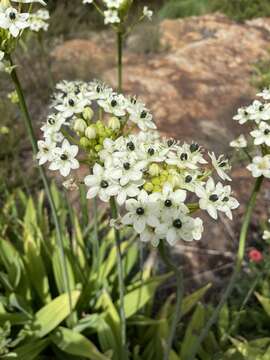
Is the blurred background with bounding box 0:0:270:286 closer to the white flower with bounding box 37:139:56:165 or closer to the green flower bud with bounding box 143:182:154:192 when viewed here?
the white flower with bounding box 37:139:56:165

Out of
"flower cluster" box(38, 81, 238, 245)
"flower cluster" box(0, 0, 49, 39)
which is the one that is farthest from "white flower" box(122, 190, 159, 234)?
"flower cluster" box(0, 0, 49, 39)

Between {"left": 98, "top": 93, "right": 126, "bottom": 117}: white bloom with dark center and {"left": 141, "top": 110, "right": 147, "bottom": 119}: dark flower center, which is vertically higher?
{"left": 98, "top": 93, "right": 126, "bottom": 117}: white bloom with dark center

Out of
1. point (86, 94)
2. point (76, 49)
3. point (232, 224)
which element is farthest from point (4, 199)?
point (76, 49)

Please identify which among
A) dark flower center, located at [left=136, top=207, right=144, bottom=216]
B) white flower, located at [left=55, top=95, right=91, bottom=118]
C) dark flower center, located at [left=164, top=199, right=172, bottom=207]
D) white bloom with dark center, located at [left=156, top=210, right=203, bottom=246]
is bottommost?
white bloom with dark center, located at [left=156, top=210, right=203, bottom=246]

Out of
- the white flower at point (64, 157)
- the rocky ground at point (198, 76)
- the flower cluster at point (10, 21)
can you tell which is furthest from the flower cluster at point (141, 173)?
the rocky ground at point (198, 76)

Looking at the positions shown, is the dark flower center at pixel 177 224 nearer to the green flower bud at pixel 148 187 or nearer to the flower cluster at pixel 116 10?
the green flower bud at pixel 148 187

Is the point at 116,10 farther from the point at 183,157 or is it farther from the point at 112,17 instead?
the point at 183,157

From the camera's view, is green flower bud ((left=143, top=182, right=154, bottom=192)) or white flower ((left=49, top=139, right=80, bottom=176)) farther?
white flower ((left=49, top=139, right=80, bottom=176))
